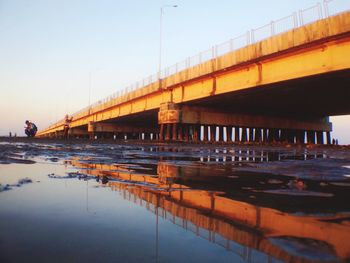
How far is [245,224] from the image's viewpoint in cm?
193

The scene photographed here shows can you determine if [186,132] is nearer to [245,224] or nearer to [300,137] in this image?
[300,137]

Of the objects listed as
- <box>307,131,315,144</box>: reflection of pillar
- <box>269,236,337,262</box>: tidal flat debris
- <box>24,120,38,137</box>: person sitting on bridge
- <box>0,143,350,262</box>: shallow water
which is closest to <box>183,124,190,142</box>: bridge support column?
<box>24,120,38,137</box>: person sitting on bridge

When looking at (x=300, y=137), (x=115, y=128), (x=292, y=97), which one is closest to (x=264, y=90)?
(x=292, y=97)

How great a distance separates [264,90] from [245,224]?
1871 centimetres

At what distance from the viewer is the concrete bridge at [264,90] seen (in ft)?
47.3

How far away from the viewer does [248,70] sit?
61.2ft

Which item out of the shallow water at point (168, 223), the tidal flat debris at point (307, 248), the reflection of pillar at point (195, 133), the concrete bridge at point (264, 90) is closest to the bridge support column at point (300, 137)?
the concrete bridge at point (264, 90)

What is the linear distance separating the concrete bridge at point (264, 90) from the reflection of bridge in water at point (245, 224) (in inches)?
525

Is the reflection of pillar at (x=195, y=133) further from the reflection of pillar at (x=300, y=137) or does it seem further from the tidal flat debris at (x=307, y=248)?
the tidal flat debris at (x=307, y=248)

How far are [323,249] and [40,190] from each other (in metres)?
2.39

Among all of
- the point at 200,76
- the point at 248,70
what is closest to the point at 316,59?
the point at 248,70

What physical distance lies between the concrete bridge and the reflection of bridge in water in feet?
43.7

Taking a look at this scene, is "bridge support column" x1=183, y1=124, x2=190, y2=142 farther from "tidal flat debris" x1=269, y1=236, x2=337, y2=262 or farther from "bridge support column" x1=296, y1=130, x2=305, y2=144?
"tidal flat debris" x1=269, y1=236, x2=337, y2=262

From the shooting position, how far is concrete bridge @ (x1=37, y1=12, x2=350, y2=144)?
47.3 feet
